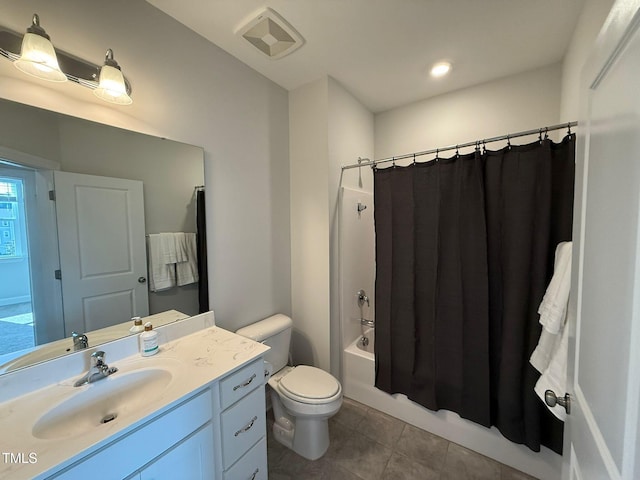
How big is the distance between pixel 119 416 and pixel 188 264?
2.52 ft

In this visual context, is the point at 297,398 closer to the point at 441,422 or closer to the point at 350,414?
the point at 350,414

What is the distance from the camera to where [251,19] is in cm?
141

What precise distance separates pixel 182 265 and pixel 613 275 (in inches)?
68.1

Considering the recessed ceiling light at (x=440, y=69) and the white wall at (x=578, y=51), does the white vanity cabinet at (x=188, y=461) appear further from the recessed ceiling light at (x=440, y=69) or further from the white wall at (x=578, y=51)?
the recessed ceiling light at (x=440, y=69)

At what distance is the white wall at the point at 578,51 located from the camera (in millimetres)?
1127

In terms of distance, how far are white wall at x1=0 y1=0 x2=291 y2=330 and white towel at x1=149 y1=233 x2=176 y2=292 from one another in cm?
26

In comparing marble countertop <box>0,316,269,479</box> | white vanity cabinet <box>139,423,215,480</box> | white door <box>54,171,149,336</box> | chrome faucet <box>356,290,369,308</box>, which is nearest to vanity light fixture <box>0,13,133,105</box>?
white door <box>54,171,149,336</box>

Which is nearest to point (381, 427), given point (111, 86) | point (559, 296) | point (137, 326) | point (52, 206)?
point (559, 296)

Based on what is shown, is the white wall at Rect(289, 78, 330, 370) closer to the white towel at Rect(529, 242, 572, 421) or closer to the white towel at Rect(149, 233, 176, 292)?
the white towel at Rect(149, 233, 176, 292)

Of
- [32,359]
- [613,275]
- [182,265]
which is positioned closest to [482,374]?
[613,275]

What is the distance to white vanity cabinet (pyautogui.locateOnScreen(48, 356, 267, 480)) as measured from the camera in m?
0.77

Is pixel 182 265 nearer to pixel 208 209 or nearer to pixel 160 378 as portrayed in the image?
pixel 208 209

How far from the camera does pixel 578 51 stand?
1.41 metres

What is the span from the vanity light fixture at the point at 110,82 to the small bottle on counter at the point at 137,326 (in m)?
1.06
